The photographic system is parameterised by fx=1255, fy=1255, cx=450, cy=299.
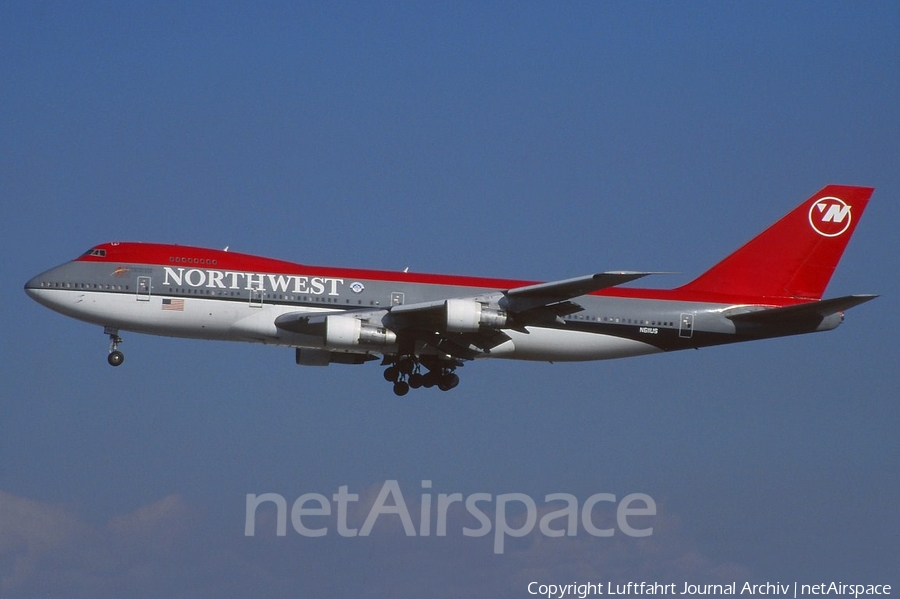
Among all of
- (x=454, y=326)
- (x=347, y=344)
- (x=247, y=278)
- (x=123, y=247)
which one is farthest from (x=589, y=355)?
(x=123, y=247)

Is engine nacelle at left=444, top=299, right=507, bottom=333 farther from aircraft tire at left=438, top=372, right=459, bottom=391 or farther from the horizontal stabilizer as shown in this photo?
the horizontal stabilizer

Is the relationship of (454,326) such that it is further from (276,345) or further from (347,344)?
(276,345)

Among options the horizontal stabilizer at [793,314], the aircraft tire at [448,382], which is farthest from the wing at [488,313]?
the horizontal stabilizer at [793,314]

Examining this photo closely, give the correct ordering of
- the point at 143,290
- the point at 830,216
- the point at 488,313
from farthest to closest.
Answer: the point at 830,216 → the point at 143,290 → the point at 488,313

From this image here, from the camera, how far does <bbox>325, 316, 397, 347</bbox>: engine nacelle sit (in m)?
41.0

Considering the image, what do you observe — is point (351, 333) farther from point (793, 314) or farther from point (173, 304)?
point (793, 314)

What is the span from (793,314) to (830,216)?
22.9ft

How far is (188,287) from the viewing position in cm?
4194

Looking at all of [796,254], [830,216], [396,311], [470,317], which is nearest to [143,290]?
[396,311]

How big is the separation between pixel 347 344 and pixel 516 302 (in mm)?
5753

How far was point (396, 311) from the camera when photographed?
40.9 metres

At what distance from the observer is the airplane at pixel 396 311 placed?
136ft

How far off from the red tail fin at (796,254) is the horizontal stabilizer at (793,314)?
6.05 ft

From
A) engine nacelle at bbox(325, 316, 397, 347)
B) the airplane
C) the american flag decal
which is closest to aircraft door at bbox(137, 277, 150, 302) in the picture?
the airplane
